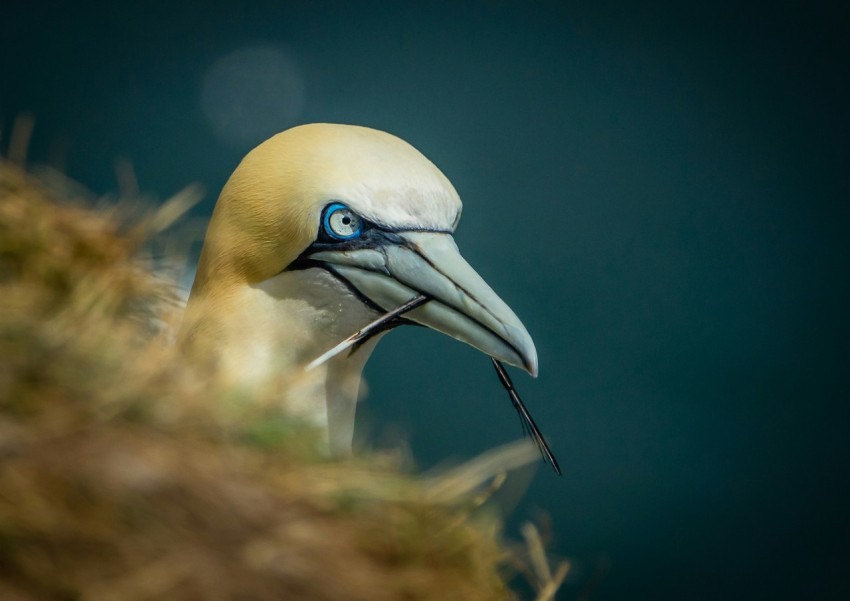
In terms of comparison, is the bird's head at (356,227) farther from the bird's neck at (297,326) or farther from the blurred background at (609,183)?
the blurred background at (609,183)

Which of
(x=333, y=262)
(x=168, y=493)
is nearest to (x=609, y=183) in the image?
(x=333, y=262)

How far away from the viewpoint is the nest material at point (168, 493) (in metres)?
0.34

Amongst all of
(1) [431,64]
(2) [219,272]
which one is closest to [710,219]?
(1) [431,64]

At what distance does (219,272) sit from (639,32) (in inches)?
141

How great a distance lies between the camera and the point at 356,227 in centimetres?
138

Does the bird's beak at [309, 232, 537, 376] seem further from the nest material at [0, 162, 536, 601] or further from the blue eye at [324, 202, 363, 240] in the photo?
the nest material at [0, 162, 536, 601]

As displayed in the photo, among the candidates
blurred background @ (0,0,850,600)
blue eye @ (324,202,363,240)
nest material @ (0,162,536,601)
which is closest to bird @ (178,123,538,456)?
blue eye @ (324,202,363,240)

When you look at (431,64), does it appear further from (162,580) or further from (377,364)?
(162,580)

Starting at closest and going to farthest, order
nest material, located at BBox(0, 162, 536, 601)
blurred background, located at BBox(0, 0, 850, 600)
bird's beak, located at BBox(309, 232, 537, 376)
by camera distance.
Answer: nest material, located at BBox(0, 162, 536, 601)
bird's beak, located at BBox(309, 232, 537, 376)
blurred background, located at BBox(0, 0, 850, 600)

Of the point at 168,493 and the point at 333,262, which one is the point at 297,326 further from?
the point at 168,493

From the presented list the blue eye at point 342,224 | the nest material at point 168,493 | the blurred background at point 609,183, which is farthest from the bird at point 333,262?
the blurred background at point 609,183

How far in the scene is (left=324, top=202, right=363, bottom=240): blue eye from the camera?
4.50ft

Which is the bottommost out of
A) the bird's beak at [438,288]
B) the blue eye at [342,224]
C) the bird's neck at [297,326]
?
the bird's neck at [297,326]

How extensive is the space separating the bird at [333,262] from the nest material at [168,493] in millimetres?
856
